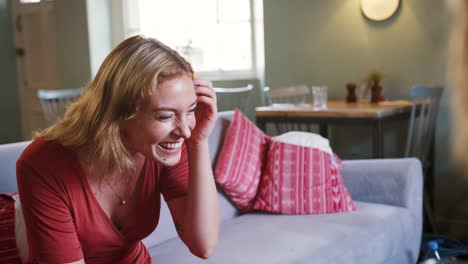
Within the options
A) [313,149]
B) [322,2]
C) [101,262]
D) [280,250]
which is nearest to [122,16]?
[322,2]

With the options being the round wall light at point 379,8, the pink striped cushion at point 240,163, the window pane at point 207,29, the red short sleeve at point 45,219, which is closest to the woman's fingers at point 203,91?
the red short sleeve at point 45,219

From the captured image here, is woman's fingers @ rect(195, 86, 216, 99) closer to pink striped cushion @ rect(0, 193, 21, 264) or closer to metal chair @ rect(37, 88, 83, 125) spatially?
pink striped cushion @ rect(0, 193, 21, 264)

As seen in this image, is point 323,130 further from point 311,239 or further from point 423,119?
point 311,239

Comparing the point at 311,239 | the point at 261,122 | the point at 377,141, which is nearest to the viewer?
the point at 311,239

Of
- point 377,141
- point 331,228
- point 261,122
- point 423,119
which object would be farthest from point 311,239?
point 423,119

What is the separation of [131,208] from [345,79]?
295 cm

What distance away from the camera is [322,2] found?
13.3 feet

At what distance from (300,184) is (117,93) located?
4.43 ft

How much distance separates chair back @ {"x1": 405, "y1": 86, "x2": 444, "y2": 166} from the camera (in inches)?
122

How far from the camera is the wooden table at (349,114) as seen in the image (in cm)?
304

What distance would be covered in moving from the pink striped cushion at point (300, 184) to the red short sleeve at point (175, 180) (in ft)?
3.19

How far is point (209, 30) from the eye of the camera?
16.3ft

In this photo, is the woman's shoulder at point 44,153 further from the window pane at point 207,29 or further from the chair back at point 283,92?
the window pane at point 207,29

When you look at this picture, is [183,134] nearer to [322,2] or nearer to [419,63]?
[419,63]
